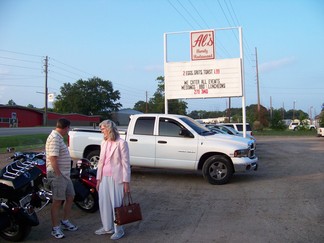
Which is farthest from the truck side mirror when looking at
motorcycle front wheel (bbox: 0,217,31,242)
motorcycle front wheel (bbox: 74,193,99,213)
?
motorcycle front wheel (bbox: 0,217,31,242)

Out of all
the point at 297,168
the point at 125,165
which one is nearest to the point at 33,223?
the point at 125,165

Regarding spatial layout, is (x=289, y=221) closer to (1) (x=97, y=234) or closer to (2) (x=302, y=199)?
(2) (x=302, y=199)

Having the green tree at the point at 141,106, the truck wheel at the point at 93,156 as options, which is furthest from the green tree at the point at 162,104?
the truck wheel at the point at 93,156

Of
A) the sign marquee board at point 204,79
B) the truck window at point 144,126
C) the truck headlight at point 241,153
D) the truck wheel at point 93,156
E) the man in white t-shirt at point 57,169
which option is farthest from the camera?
the sign marquee board at point 204,79

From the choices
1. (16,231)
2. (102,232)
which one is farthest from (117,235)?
(16,231)

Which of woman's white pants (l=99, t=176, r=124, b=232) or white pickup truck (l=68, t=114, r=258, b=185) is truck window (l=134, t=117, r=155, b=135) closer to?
white pickup truck (l=68, t=114, r=258, b=185)

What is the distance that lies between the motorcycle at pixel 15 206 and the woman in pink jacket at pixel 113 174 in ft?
3.35

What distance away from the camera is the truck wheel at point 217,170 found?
9.83 metres

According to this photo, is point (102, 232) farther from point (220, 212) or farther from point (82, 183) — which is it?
point (220, 212)

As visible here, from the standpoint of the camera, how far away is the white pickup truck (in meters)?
9.86

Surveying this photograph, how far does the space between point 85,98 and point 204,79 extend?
81.8 metres

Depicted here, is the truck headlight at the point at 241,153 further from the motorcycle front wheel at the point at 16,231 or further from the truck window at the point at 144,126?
the motorcycle front wheel at the point at 16,231

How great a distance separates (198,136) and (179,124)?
0.64 metres

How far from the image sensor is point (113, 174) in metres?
5.49
